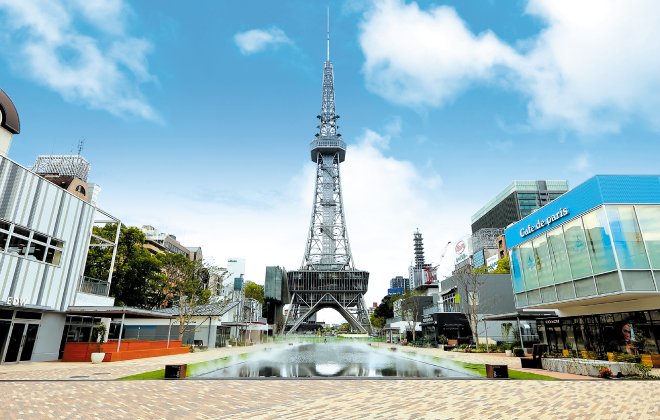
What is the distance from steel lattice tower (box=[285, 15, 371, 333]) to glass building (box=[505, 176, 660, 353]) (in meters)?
75.2

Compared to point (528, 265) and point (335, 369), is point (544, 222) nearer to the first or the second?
point (528, 265)

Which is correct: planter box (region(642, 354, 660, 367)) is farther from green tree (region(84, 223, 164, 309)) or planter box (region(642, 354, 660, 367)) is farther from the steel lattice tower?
the steel lattice tower

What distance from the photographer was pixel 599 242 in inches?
766

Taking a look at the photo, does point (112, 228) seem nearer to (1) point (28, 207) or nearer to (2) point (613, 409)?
(1) point (28, 207)

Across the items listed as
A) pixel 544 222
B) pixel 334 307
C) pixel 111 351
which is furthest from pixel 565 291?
pixel 334 307

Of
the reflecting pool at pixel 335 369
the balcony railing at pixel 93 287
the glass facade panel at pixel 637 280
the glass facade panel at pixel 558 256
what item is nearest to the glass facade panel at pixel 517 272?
the glass facade panel at pixel 558 256

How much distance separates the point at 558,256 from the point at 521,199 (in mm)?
111635

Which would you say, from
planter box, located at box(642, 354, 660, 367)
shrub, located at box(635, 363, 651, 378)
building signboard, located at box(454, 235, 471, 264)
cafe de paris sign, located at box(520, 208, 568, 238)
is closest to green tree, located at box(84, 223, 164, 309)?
cafe de paris sign, located at box(520, 208, 568, 238)

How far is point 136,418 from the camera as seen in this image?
8602 mm

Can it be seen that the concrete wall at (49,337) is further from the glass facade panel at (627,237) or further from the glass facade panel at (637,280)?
the glass facade panel at (627,237)

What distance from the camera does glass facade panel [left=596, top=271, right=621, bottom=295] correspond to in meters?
18.2

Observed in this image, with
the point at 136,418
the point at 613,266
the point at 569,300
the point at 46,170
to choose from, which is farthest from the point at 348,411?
the point at 46,170

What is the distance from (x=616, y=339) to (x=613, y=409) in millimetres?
14283

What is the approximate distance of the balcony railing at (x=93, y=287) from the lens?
26.0m
